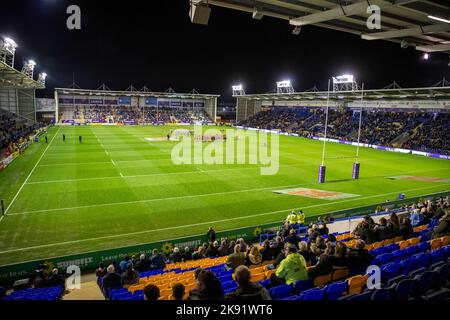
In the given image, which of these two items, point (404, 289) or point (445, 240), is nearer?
point (404, 289)

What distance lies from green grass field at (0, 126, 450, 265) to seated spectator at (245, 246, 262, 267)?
6.84 m

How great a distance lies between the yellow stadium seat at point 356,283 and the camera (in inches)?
236

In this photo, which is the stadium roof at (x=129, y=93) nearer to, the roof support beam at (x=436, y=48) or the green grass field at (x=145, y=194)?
the green grass field at (x=145, y=194)

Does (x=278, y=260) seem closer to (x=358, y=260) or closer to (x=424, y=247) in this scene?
(x=358, y=260)

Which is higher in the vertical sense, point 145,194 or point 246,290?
point 246,290

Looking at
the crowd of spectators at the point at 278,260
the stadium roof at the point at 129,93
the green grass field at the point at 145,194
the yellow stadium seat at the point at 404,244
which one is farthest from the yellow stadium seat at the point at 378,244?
the stadium roof at the point at 129,93

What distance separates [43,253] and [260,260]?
9194mm

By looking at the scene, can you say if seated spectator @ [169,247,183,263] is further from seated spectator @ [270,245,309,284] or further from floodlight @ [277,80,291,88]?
floodlight @ [277,80,291,88]

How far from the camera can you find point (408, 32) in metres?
7.09

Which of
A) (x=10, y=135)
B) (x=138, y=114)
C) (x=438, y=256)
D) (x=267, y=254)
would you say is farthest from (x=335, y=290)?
(x=138, y=114)

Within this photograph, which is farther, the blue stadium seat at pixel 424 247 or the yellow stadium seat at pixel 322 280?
the blue stadium seat at pixel 424 247

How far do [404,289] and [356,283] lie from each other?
940mm

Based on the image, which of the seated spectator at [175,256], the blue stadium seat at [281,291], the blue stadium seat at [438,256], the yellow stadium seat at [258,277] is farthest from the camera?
the seated spectator at [175,256]

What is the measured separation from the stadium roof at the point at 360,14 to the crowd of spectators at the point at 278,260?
187 inches
